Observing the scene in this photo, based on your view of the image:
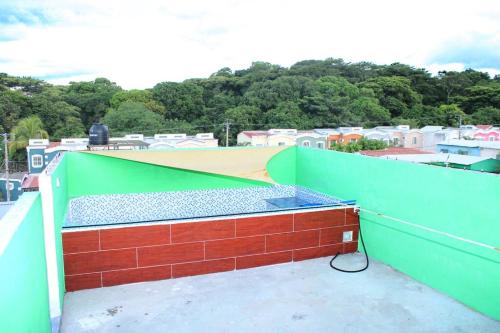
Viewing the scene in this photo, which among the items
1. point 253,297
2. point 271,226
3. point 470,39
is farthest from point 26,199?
point 470,39

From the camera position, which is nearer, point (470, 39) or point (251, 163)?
point (251, 163)

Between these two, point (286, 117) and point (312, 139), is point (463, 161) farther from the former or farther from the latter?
point (286, 117)

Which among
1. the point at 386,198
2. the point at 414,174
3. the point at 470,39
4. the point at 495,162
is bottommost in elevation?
the point at 495,162

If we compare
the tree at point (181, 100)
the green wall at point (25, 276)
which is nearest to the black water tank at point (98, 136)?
the green wall at point (25, 276)

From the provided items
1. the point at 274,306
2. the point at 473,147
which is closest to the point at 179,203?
the point at 274,306

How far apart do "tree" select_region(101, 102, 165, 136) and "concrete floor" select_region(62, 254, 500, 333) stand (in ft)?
81.7

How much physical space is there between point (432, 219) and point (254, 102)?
2787 centimetres

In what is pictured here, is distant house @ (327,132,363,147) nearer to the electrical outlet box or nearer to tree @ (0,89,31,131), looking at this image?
tree @ (0,89,31,131)

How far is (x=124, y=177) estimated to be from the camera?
4.12 meters

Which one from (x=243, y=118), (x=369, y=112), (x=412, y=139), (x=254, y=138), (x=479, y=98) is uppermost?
(x=479, y=98)

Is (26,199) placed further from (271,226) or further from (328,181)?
(328,181)

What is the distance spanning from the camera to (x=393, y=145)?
90.3 ft

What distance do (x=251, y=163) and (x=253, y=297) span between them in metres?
1.97

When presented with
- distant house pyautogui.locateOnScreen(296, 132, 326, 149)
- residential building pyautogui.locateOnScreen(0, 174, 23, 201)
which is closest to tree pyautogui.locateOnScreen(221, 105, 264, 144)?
distant house pyautogui.locateOnScreen(296, 132, 326, 149)
